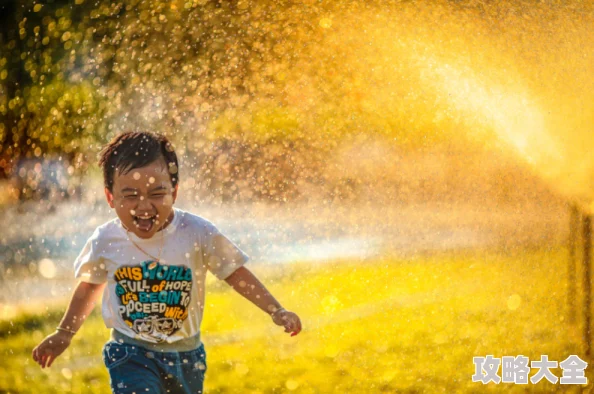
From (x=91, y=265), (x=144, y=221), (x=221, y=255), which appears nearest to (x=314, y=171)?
(x=221, y=255)

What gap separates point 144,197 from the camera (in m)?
2.06

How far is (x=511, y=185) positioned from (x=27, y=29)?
1.78 metres

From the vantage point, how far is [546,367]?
9.89 ft

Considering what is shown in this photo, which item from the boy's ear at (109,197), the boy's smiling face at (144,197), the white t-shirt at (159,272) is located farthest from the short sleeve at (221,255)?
the boy's ear at (109,197)

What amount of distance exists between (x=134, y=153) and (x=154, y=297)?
0.36 metres

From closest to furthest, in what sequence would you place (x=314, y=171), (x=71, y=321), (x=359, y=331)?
(x=71, y=321)
(x=314, y=171)
(x=359, y=331)

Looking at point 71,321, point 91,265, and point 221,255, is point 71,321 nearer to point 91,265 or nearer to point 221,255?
point 91,265

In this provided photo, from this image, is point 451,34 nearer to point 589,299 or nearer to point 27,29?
point 589,299

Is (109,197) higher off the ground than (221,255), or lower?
higher

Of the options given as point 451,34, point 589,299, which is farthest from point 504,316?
point 451,34

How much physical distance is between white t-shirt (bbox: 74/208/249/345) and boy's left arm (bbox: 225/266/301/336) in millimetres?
28

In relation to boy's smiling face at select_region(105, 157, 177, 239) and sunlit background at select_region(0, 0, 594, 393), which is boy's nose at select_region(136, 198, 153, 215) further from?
sunlit background at select_region(0, 0, 594, 393)

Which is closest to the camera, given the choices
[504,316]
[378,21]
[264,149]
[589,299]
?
[264,149]

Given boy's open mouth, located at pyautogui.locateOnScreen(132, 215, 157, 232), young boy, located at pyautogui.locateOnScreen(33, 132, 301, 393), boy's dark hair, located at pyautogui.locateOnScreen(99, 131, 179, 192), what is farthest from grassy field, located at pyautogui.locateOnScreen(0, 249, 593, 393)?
boy's dark hair, located at pyautogui.locateOnScreen(99, 131, 179, 192)
